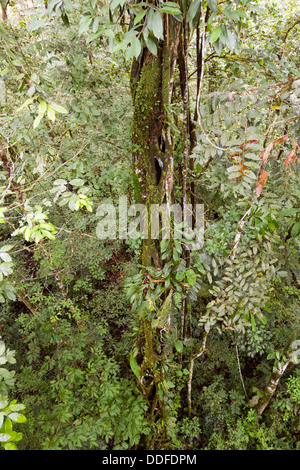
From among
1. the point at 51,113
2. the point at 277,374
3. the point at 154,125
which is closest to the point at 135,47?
the point at 51,113

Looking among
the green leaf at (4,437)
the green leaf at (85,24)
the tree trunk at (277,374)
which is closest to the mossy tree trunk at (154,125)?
the green leaf at (85,24)

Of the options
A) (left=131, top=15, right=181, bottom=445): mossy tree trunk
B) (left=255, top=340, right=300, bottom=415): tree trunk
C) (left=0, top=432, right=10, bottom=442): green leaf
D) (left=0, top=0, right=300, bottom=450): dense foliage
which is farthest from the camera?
(left=255, top=340, right=300, bottom=415): tree trunk

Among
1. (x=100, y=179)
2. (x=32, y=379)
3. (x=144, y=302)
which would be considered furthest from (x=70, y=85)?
(x=32, y=379)

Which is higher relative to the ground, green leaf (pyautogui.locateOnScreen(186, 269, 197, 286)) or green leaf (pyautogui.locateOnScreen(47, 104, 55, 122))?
green leaf (pyautogui.locateOnScreen(47, 104, 55, 122))

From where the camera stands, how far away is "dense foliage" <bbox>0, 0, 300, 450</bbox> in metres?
1.02

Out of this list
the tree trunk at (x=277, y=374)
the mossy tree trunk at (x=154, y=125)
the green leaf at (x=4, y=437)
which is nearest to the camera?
the green leaf at (x=4, y=437)

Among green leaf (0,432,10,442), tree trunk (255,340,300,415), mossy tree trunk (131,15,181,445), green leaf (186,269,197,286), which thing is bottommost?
tree trunk (255,340,300,415)

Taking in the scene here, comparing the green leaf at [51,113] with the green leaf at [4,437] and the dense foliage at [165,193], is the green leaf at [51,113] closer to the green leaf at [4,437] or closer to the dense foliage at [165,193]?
the dense foliage at [165,193]

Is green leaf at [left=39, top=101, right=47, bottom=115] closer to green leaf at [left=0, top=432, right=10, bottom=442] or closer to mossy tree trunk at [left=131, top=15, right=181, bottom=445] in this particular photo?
mossy tree trunk at [left=131, top=15, right=181, bottom=445]

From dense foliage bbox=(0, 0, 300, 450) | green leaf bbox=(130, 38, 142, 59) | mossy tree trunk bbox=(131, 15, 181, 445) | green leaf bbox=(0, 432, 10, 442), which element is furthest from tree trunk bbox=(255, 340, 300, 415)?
green leaf bbox=(130, 38, 142, 59)

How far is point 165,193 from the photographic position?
1397 mm

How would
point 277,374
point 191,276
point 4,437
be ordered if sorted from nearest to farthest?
point 4,437 < point 191,276 < point 277,374

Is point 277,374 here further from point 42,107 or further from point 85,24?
point 85,24

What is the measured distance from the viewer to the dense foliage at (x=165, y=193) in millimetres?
1017
